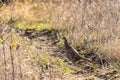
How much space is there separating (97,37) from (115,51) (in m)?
0.73

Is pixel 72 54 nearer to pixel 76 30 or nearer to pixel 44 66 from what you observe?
pixel 76 30

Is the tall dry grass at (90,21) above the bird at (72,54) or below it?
above

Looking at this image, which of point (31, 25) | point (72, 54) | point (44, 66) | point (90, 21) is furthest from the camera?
point (31, 25)

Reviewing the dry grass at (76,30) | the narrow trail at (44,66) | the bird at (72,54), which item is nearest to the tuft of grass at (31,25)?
the dry grass at (76,30)

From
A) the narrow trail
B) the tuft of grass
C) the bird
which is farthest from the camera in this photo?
the tuft of grass

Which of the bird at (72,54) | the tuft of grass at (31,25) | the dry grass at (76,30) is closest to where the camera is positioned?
the dry grass at (76,30)

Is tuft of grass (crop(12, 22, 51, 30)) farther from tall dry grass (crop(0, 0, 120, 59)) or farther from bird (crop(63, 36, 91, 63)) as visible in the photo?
bird (crop(63, 36, 91, 63))

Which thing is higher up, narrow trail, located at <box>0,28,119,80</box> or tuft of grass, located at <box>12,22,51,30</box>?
tuft of grass, located at <box>12,22,51,30</box>

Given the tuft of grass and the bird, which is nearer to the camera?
the bird

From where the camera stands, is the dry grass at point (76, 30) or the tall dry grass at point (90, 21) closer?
Answer: the dry grass at point (76, 30)

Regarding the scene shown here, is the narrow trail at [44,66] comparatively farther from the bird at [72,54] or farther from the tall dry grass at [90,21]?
the tall dry grass at [90,21]

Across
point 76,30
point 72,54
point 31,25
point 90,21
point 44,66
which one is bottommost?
point 44,66

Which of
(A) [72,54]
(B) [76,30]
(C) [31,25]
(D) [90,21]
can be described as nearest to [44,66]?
(A) [72,54]

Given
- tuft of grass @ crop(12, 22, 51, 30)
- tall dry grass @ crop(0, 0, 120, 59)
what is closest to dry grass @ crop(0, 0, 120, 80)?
tall dry grass @ crop(0, 0, 120, 59)
